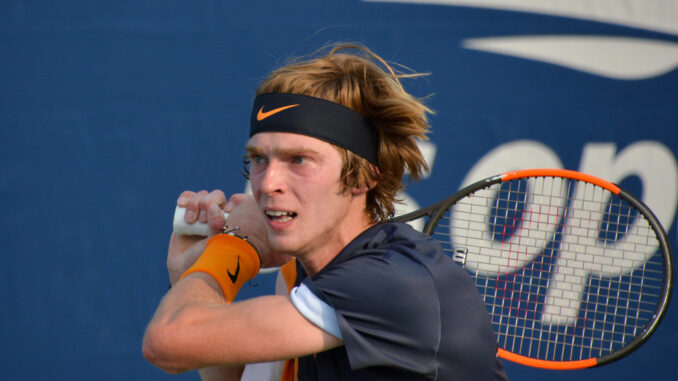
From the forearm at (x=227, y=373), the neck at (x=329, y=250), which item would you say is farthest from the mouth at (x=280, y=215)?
the forearm at (x=227, y=373)

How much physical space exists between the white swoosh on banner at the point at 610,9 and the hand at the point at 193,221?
6.86ft

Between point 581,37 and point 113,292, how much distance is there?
8.92 feet

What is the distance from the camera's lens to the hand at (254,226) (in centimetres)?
189

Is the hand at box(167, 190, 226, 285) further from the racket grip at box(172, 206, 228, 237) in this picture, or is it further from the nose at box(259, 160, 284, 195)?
the nose at box(259, 160, 284, 195)

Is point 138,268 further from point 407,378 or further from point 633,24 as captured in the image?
point 633,24

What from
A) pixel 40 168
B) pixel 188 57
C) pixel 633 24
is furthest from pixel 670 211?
pixel 40 168

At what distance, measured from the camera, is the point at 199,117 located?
3.41 metres

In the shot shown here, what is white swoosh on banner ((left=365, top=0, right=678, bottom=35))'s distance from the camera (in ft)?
11.9

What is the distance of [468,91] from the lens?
361 cm

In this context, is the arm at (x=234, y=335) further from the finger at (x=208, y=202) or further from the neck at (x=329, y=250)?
the finger at (x=208, y=202)

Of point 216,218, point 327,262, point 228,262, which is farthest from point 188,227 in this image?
point 327,262

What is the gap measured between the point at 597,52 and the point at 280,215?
2.61 metres

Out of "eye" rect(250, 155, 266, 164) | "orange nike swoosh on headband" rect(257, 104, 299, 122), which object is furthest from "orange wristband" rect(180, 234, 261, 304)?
"orange nike swoosh on headband" rect(257, 104, 299, 122)

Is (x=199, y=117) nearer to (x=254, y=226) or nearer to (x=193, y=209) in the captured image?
(x=193, y=209)
